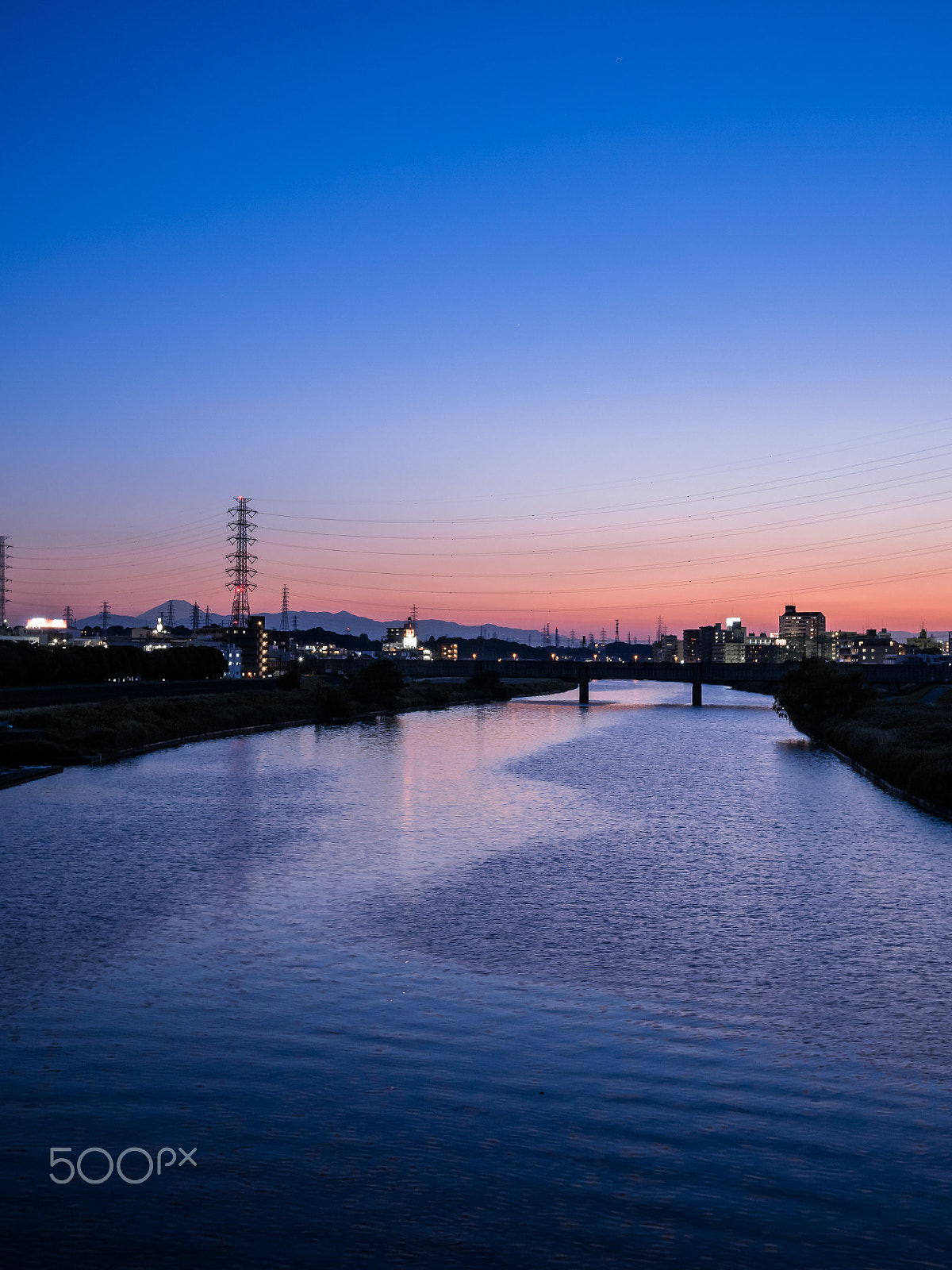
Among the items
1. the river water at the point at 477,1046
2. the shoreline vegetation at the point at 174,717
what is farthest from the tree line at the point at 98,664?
the river water at the point at 477,1046

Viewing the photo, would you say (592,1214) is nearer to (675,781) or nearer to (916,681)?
(675,781)

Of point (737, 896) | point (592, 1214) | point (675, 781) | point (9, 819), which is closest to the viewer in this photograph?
point (592, 1214)

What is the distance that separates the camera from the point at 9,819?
151ft

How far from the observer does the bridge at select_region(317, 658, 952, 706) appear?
540 ft

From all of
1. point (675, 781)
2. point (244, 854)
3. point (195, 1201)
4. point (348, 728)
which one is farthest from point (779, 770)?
point (195, 1201)

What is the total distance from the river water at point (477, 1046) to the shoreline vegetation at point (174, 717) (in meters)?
28.2

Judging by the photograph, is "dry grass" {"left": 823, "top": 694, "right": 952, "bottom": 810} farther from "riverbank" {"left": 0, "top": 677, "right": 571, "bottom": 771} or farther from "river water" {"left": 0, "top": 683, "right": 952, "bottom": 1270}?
"riverbank" {"left": 0, "top": 677, "right": 571, "bottom": 771}

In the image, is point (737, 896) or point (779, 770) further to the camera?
point (779, 770)

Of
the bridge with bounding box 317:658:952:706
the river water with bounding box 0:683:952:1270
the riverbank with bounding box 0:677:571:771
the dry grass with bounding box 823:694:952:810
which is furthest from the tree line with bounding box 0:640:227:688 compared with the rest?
the dry grass with bounding box 823:694:952:810

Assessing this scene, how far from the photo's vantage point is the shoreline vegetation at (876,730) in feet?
185

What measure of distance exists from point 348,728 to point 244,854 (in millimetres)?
73904

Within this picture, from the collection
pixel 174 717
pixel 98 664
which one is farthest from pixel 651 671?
pixel 174 717

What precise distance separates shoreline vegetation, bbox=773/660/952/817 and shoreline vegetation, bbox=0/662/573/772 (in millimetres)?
47595

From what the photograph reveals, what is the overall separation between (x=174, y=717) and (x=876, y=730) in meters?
56.9
